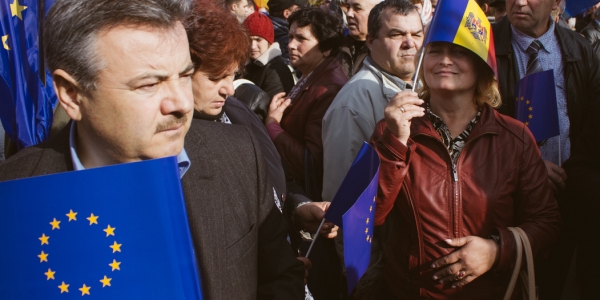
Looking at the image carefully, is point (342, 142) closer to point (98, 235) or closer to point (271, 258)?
point (271, 258)

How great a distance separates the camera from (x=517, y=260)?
261 centimetres

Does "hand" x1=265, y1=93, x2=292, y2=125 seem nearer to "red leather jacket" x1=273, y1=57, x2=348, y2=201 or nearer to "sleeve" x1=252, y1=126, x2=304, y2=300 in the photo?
"red leather jacket" x1=273, y1=57, x2=348, y2=201

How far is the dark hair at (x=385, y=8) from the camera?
3.77 m

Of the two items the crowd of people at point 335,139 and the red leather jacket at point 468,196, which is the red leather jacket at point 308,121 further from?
the red leather jacket at point 468,196

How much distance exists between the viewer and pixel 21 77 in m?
2.45

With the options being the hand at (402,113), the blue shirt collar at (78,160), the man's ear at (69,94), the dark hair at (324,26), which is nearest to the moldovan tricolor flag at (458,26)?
the hand at (402,113)

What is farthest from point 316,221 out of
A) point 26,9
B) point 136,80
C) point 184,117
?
point 26,9

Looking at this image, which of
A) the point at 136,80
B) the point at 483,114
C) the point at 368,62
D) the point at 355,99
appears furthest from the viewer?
the point at 368,62

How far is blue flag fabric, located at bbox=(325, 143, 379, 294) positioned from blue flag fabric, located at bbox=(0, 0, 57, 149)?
4.62ft

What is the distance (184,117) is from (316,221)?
1170 millimetres

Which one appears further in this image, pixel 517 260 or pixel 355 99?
pixel 355 99

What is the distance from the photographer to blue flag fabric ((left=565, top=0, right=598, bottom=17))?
379 centimetres

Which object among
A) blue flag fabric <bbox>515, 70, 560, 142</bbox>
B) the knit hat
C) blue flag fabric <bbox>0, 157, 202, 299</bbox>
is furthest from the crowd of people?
the knit hat

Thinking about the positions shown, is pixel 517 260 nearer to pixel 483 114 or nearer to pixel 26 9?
pixel 483 114
